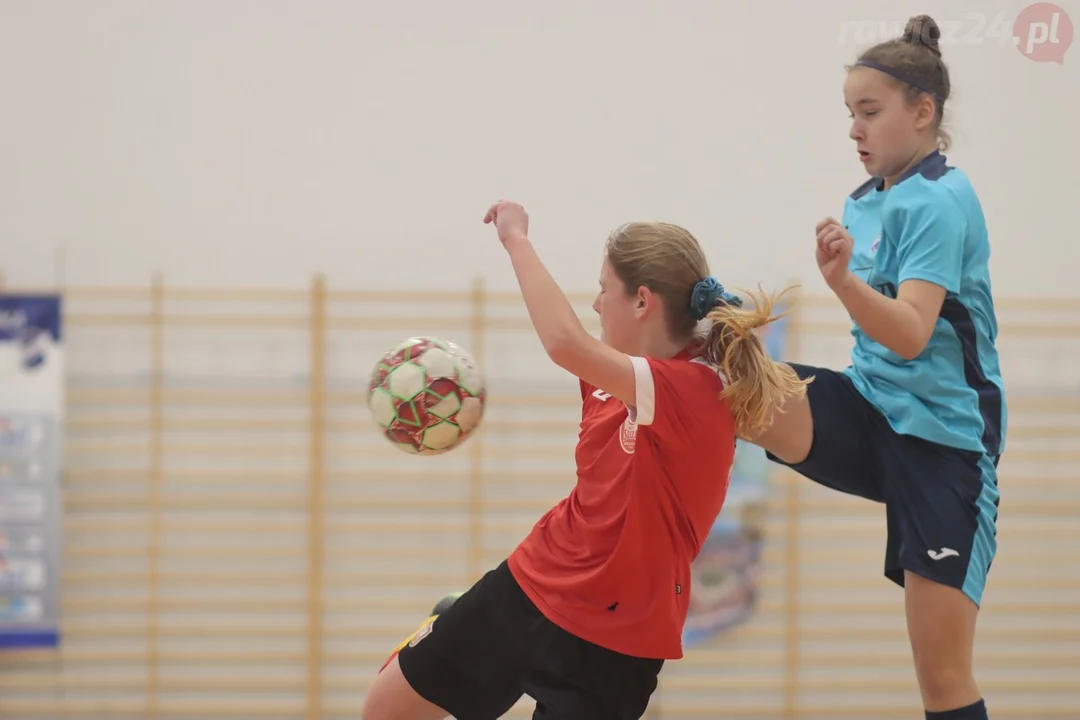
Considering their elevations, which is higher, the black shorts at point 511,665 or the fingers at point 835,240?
the fingers at point 835,240

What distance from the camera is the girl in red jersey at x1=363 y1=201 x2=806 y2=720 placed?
1.84m

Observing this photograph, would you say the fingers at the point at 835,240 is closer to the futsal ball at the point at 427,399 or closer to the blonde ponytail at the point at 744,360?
the blonde ponytail at the point at 744,360

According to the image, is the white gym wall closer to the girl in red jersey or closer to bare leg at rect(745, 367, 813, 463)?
bare leg at rect(745, 367, 813, 463)

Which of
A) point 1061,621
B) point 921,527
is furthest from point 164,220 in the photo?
point 1061,621

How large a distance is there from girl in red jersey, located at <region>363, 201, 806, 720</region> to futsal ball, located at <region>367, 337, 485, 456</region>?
319 millimetres

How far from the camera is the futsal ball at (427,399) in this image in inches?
87.7

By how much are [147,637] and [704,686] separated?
7.04ft

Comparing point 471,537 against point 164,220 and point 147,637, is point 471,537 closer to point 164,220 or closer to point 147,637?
point 147,637

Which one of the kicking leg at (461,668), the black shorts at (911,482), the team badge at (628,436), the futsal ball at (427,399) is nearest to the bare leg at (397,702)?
the kicking leg at (461,668)

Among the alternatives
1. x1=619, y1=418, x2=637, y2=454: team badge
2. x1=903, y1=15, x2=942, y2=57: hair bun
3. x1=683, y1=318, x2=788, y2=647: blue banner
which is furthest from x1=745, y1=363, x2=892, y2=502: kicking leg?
x1=683, y1=318, x2=788, y2=647: blue banner

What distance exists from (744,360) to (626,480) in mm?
294

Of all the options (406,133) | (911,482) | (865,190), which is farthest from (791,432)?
(406,133)

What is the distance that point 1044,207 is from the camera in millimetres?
4406

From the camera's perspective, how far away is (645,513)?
1.88 meters
